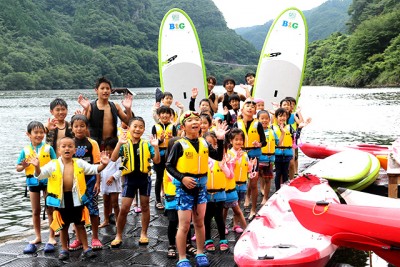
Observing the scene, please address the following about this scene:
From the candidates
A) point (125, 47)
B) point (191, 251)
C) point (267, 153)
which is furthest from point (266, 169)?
point (125, 47)

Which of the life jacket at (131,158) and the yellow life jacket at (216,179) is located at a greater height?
the life jacket at (131,158)

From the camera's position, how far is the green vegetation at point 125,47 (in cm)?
5475

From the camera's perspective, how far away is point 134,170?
4.34 m

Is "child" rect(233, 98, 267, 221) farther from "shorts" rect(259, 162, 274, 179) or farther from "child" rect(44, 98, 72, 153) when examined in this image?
"child" rect(44, 98, 72, 153)

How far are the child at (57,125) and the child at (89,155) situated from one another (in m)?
0.23

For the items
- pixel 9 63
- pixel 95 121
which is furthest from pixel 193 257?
pixel 9 63

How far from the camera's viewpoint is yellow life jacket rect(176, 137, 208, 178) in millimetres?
3816

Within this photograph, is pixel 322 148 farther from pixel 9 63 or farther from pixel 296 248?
pixel 9 63

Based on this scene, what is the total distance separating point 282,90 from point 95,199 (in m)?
5.50

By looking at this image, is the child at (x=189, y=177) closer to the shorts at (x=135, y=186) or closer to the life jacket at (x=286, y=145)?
the shorts at (x=135, y=186)

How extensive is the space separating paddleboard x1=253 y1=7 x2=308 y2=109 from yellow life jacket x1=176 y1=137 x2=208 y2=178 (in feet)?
16.5

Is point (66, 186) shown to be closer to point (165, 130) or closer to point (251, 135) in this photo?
point (165, 130)

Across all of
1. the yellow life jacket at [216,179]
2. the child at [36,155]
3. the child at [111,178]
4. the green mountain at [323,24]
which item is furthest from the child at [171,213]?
the green mountain at [323,24]

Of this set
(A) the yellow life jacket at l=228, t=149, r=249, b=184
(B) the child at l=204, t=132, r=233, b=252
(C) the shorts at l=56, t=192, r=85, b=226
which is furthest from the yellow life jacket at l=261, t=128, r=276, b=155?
(C) the shorts at l=56, t=192, r=85, b=226
